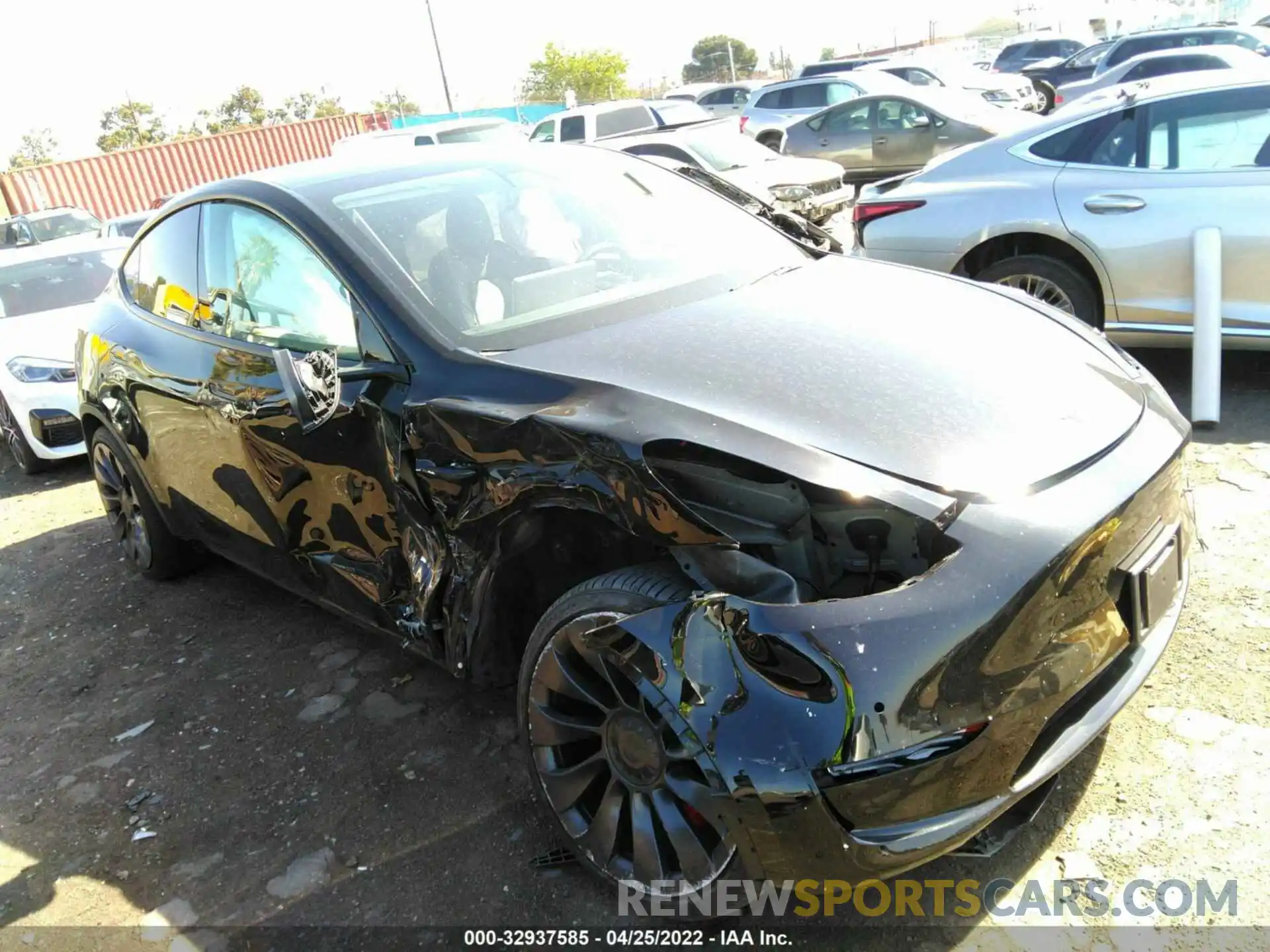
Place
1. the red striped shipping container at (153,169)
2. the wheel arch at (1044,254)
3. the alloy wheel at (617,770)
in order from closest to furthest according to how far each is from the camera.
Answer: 1. the alloy wheel at (617,770)
2. the wheel arch at (1044,254)
3. the red striped shipping container at (153,169)

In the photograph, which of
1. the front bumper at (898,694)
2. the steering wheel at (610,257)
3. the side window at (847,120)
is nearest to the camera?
the front bumper at (898,694)

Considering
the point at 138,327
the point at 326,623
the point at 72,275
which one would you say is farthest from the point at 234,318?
the point at 72,275

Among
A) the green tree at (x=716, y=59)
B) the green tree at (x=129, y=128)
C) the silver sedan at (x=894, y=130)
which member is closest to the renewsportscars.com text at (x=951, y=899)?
the silver sedan at (x=894, y=130)

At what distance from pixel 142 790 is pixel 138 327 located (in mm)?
1853

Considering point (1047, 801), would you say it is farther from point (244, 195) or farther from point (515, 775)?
point (244, 195)

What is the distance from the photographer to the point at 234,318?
3.40 meters

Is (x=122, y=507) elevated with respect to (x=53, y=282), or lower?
lower

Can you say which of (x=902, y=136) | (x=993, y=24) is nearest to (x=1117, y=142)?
(x=902, y=136)

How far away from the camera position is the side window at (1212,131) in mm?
4742

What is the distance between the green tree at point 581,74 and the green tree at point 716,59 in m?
17.1

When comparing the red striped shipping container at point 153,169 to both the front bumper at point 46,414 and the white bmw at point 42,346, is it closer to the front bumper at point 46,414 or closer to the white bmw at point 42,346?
the white bmw at point 42,346

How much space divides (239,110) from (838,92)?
52216 millimetres

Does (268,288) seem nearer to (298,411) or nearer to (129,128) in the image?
(298,411)

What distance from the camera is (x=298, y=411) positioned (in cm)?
273
